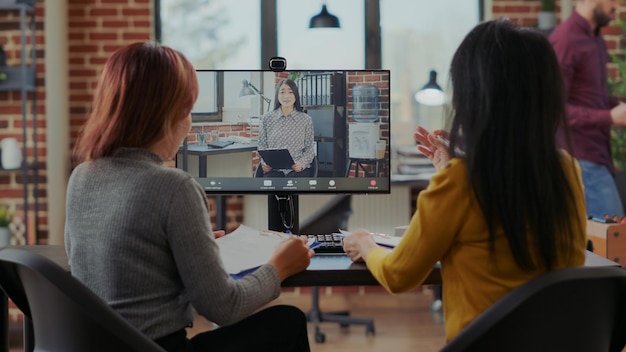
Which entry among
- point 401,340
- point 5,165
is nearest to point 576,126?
point 401,340

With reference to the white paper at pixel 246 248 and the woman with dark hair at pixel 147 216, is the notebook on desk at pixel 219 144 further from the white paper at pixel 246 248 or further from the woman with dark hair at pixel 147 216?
the woman with dark hair at pixel 147 216

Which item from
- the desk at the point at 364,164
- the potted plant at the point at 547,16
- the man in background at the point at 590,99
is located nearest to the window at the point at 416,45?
the potted plant at the point at 547,16

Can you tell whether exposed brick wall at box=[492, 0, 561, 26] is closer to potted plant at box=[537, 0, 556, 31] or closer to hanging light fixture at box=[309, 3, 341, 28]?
potted plant at box=[537, 0, 556, 31]

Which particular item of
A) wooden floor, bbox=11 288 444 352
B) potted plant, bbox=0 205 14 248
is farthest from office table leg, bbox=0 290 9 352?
potted plant, bbox=0 205 14 248

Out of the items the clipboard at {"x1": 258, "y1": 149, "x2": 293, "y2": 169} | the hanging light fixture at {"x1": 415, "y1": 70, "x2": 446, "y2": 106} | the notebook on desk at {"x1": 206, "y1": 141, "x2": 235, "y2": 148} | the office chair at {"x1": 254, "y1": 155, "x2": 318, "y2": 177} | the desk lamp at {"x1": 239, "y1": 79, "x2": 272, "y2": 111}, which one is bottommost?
the office chair at {"x1": 254, "y1": 155, "x2": 318, "y2": 177}

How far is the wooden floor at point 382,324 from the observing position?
3887mm

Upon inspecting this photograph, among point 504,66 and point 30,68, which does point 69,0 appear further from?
point 504,66

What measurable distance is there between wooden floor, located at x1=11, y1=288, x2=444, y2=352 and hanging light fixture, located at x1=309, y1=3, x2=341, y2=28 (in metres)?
1.54

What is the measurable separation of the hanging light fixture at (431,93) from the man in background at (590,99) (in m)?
1.06

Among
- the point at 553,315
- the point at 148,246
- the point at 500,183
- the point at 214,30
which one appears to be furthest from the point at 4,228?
the point at 553,315

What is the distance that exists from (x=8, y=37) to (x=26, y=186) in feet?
2.46

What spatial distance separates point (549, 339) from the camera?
1408 millimetres

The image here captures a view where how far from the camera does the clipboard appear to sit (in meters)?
2.31

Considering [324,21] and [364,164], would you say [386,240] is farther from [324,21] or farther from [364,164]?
[324,21]
